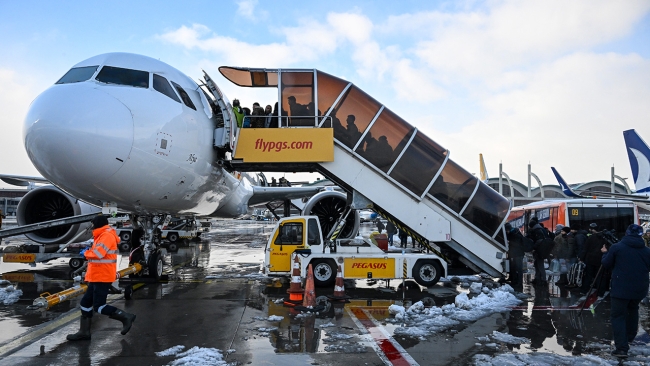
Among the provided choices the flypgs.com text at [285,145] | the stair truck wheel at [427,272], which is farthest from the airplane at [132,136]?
the stair truck wheel at [427,272]

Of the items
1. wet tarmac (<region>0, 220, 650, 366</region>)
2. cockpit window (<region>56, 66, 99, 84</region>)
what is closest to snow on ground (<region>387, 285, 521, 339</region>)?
wet tarmac (<region>0, 220, 650, 366</region>)

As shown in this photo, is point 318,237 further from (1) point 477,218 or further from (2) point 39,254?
(2) point 39,254

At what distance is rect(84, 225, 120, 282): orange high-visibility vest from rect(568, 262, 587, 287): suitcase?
33.8 ft

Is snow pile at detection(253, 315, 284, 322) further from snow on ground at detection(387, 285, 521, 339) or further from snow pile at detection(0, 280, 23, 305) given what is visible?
snow pile at detection(0, 280, 23, 305)

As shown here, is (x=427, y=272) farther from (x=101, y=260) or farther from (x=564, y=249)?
(x=101, y=260)

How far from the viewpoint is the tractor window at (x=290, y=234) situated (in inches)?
421

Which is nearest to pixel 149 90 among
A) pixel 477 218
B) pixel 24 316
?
pixel 24 316

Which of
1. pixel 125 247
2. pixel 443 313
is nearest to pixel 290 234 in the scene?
pixel 443 313

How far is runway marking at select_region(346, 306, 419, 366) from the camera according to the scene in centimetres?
523

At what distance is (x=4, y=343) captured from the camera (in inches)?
230

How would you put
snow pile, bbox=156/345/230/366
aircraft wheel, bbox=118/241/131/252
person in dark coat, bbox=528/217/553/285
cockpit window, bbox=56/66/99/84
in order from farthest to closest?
aircraft wheel, bbox=118/241/131/252 → person in dark coat, bbox=528/217/553/285 → cockpit window, bbox=56/66/99/84 → snow pile, bbox=156/345/230/366

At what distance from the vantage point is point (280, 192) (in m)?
17.5

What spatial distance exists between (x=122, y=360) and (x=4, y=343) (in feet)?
6.30

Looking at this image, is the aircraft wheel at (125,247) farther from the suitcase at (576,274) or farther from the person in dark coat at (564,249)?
the suitcase at (576,274)
